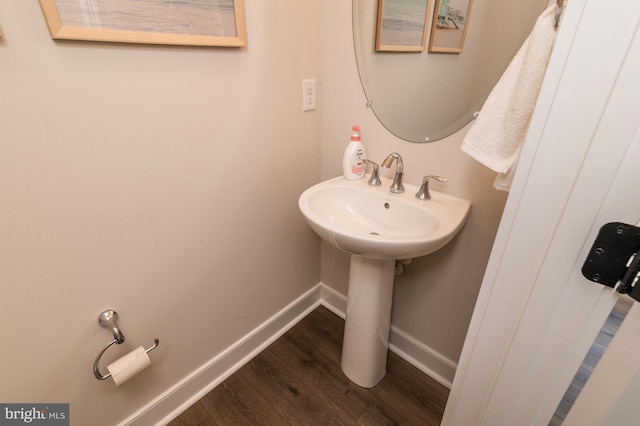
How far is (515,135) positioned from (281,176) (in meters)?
0.87

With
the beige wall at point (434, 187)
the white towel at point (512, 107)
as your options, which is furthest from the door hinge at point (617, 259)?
the beige wall at point (434, 187)

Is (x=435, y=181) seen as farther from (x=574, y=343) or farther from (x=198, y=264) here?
(x=198, y=264)

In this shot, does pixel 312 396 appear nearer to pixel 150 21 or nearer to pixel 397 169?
pixel 397 169

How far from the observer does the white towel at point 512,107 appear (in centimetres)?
61

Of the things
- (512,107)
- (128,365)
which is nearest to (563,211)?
(512,107)

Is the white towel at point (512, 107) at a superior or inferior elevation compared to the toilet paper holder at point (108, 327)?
superior

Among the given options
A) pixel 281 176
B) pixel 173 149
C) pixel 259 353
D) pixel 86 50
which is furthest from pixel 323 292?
pixel 86 50

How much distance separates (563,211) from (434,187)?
723mm

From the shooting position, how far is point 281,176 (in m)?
1.29

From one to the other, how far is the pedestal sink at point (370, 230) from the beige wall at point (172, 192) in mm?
137

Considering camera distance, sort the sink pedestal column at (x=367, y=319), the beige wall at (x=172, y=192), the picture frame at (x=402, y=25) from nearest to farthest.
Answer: the beige wall at (x=172, y=192), the picture frame at (x=402, y=25), the sink pedestal column at (x=367, y=319)

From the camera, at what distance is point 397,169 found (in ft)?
3.59

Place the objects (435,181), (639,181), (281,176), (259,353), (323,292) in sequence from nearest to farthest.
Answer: (639,181), (435,181), (281,176), (259,353), (323,292)

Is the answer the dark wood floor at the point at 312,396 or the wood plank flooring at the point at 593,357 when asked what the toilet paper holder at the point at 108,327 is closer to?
the dark wood floor at the point at 312,396
